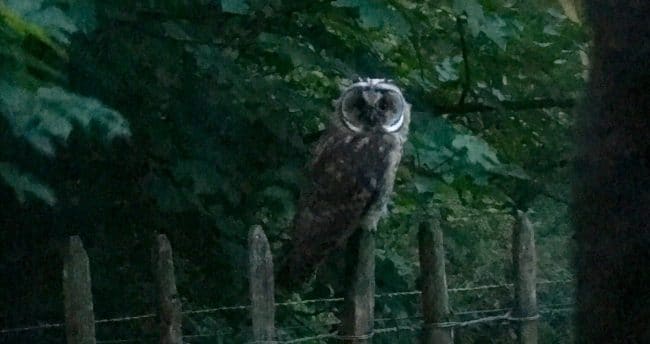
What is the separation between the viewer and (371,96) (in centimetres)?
362

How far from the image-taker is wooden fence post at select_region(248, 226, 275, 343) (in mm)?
2520

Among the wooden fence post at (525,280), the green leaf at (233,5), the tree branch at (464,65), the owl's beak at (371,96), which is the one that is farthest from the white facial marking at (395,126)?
the green leaf at (233,5)

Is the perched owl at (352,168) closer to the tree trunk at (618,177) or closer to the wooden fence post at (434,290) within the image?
the wooden fence post at (434,290)

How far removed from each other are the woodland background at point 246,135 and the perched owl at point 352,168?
0.09 m

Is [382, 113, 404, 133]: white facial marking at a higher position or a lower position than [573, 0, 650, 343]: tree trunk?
higher

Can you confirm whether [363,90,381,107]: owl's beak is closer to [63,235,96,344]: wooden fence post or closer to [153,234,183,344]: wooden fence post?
[153,234,183,344]: wooden fence post

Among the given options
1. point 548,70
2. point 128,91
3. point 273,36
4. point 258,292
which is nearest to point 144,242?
point 128,91

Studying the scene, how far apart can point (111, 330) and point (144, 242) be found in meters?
0.32

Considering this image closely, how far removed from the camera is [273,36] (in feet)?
11.6

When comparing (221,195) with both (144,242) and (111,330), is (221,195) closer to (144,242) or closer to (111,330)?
(144,242)

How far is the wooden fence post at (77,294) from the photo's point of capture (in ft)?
8.12

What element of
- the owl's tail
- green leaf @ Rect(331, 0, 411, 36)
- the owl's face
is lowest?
the owl's tail

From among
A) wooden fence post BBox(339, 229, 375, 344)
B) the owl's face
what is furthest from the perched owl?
wooden fence post BBox(339, 229, 375, 344)

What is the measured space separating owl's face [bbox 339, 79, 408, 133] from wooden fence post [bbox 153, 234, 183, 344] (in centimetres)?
122
